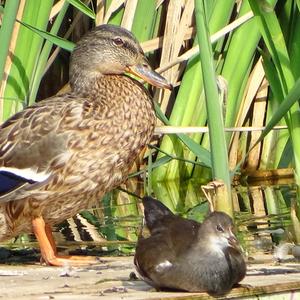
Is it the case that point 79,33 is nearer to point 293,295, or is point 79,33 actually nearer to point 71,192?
point 71,192

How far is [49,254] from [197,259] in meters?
1.21

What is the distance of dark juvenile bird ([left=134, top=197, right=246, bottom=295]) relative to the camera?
471 cm

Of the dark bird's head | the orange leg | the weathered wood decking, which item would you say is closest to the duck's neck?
the orange leg

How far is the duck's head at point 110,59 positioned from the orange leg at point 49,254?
0.79 meters

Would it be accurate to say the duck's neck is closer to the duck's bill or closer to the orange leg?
the duck's bill

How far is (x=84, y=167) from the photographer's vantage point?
583cm

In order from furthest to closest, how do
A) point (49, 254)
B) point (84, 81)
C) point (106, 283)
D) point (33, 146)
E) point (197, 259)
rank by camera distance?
point (84, 81) → point (33, 146) → point (49, 254) → point (106, 283) → point (197, 259)

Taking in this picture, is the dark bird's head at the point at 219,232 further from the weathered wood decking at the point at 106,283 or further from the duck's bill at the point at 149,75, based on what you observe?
the duck's bill at the point at 149,75

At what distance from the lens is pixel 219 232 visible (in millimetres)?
4840

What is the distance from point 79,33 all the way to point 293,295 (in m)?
4.53

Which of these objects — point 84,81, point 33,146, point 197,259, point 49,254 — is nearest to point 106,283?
point 197,259

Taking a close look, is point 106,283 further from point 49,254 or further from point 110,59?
point 110,59

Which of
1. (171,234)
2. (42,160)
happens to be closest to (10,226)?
(42,160)

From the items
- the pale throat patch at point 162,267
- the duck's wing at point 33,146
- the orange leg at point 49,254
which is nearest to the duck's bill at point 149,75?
the duck's wing at point 33,146
